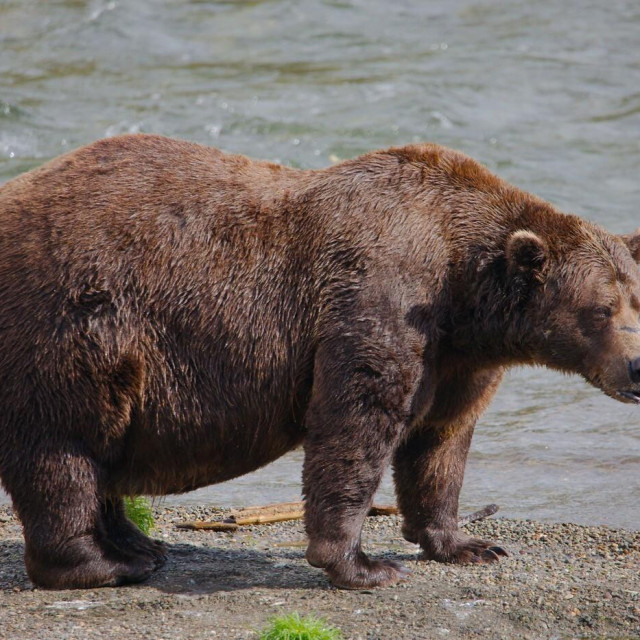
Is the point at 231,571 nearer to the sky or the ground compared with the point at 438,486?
nearer to the ground

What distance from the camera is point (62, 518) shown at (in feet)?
22.6

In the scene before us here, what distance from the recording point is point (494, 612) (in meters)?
6.64

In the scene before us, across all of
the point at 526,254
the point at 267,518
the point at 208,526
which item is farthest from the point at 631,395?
the point at 208,526

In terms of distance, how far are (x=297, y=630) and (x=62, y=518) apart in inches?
66.9

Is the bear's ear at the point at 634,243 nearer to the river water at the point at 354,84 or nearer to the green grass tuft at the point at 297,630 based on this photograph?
the green grass tuft at the point at 297,630

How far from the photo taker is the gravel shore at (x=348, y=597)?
636 cm

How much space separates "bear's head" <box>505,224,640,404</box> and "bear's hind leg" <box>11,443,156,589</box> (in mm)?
2756

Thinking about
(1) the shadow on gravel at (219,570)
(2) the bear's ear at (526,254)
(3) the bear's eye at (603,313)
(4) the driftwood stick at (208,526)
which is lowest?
(4) the driftwood stick at (208,526)

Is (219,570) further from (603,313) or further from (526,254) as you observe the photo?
(603,313)

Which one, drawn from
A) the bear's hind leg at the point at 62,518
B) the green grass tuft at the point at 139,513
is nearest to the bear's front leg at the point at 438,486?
the green grass tuft at the point at 139,513

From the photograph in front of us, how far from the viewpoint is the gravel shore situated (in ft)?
20.9

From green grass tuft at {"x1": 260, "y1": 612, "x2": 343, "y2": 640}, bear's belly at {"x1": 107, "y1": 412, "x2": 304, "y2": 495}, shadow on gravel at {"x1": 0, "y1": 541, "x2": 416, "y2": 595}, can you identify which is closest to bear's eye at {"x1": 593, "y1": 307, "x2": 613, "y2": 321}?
bear's belly at {"x1": 107, "y1": 412, "x2": 304, "y2": 495}

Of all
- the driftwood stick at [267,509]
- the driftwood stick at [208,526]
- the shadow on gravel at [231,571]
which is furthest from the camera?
the driftwood stick at [267,509]

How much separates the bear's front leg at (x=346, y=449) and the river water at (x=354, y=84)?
5.34 m
